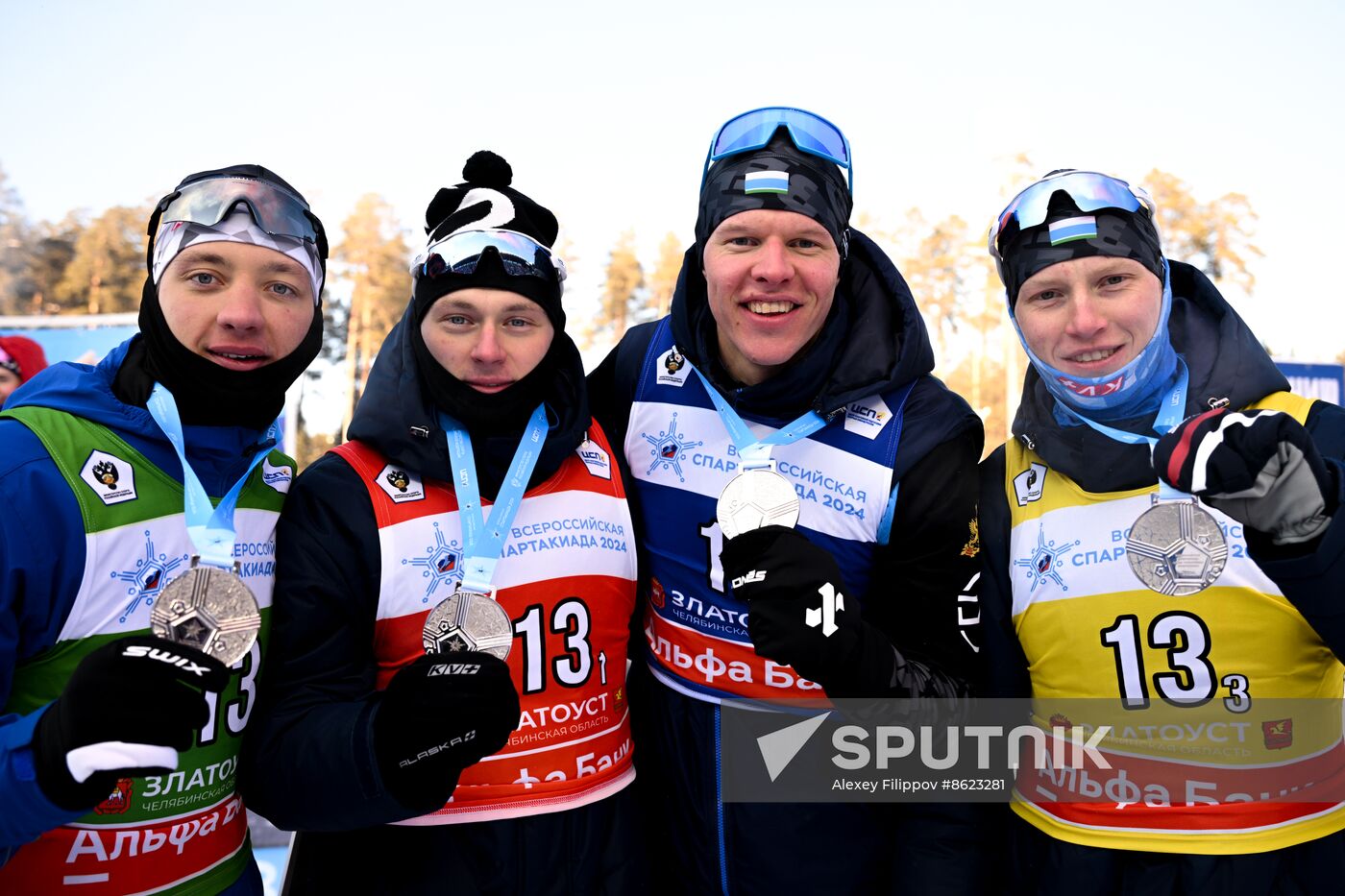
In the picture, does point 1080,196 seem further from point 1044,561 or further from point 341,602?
point 341,602

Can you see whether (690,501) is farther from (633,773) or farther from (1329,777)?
(1329,777)

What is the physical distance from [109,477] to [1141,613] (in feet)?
9.24

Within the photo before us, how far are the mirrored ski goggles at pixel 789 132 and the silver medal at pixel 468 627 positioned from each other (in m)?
1.71

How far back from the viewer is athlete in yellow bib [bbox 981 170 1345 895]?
2.47m

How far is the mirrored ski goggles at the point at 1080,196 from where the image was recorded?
2762 millimetres

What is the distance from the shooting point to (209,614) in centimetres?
206

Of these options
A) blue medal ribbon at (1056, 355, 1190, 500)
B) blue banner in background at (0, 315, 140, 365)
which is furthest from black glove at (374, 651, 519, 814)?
blue banner in background at (0, 315, 140, 365)

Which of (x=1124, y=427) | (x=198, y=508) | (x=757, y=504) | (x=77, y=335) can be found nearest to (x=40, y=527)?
(x=198, y=508)

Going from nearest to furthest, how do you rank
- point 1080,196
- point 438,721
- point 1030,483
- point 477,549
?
point 438,721 → point 477,549 → point 1080,196 → point 1030,483

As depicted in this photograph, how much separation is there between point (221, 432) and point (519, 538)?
0.87m

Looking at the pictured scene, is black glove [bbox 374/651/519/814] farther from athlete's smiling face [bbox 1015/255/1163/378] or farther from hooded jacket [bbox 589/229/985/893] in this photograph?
athlete's smiling face [bbox 1015/255/1163/378]

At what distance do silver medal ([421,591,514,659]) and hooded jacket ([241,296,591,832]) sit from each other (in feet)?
0.80

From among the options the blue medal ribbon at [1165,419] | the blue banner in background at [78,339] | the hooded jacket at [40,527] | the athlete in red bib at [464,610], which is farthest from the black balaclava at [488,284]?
the blue banner in background at [78,339]

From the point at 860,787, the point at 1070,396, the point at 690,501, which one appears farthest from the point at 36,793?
the point at 1070,396
